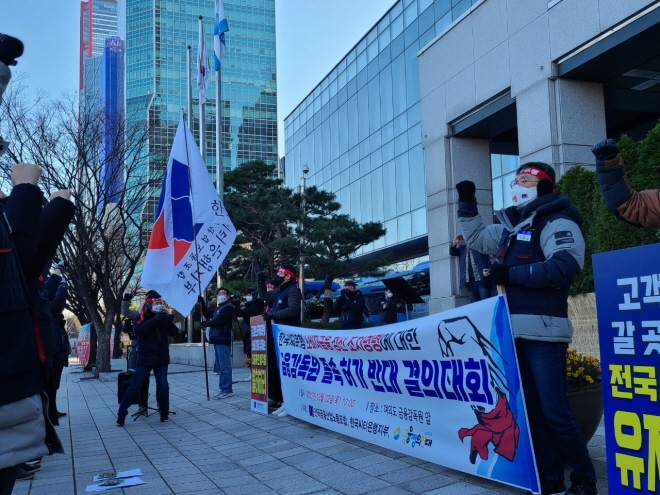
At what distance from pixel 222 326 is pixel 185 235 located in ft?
6.12

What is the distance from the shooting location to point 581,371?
4988 mm

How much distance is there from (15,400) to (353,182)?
3814 centimetres

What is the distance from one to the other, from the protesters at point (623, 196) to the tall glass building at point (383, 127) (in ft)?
79.0

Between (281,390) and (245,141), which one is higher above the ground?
(245,141)

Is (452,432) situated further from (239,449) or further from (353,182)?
(353,182)

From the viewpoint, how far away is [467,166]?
15.3m

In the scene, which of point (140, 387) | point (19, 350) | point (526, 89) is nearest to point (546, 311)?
point (19, 350)

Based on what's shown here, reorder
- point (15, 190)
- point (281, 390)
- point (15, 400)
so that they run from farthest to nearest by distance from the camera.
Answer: point (281, 390) → point (15, 190) → point (15, 400)

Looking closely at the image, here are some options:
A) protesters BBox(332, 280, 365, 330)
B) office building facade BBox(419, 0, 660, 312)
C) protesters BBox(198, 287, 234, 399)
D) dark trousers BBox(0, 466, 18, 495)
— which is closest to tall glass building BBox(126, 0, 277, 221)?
office building facade BBox(419, 0, 660, 312)

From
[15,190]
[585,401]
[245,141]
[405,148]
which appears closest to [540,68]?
[585,401]

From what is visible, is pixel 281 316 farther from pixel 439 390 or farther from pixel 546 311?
pixel 546 311

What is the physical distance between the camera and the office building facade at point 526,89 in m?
11.1

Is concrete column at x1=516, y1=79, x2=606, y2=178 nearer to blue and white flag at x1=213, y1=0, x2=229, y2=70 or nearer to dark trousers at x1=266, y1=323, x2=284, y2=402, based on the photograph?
dark trousers at x1=266, y1=323, x2=284, y2=402

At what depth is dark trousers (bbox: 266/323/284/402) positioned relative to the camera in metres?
8.86
